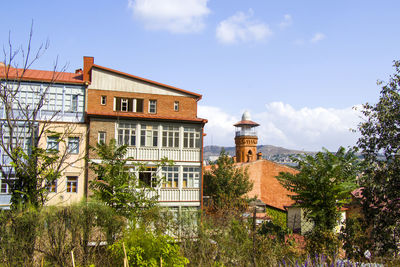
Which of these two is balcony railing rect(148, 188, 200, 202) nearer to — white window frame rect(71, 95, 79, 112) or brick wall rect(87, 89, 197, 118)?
brick wall rect(87, 89, 197, 118)

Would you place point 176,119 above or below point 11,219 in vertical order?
above

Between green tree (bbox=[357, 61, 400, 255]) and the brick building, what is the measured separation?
13.2 metres

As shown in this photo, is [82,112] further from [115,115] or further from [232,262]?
[232,262]

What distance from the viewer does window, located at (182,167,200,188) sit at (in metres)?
24.5

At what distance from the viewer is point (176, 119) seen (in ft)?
79.7

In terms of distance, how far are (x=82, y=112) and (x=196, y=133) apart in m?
7.28

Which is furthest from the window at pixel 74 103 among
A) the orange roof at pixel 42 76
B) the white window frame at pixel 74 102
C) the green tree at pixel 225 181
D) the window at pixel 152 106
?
the green tree at pixel 225 181

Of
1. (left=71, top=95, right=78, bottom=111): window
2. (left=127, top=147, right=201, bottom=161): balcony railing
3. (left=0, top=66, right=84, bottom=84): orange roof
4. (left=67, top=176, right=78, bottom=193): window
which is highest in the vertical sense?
(left=0, top=66, right=84, bottom=84): orange roof

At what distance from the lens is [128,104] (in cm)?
2478

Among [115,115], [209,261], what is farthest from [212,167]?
[209,261]

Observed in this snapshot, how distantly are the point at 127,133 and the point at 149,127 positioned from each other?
4.65 feet

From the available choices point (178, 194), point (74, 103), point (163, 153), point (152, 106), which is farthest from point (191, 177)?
point (74, 103)

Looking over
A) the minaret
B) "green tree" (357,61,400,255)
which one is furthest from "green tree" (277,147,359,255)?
the minaret

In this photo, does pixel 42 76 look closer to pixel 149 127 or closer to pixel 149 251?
pixel 149 127
